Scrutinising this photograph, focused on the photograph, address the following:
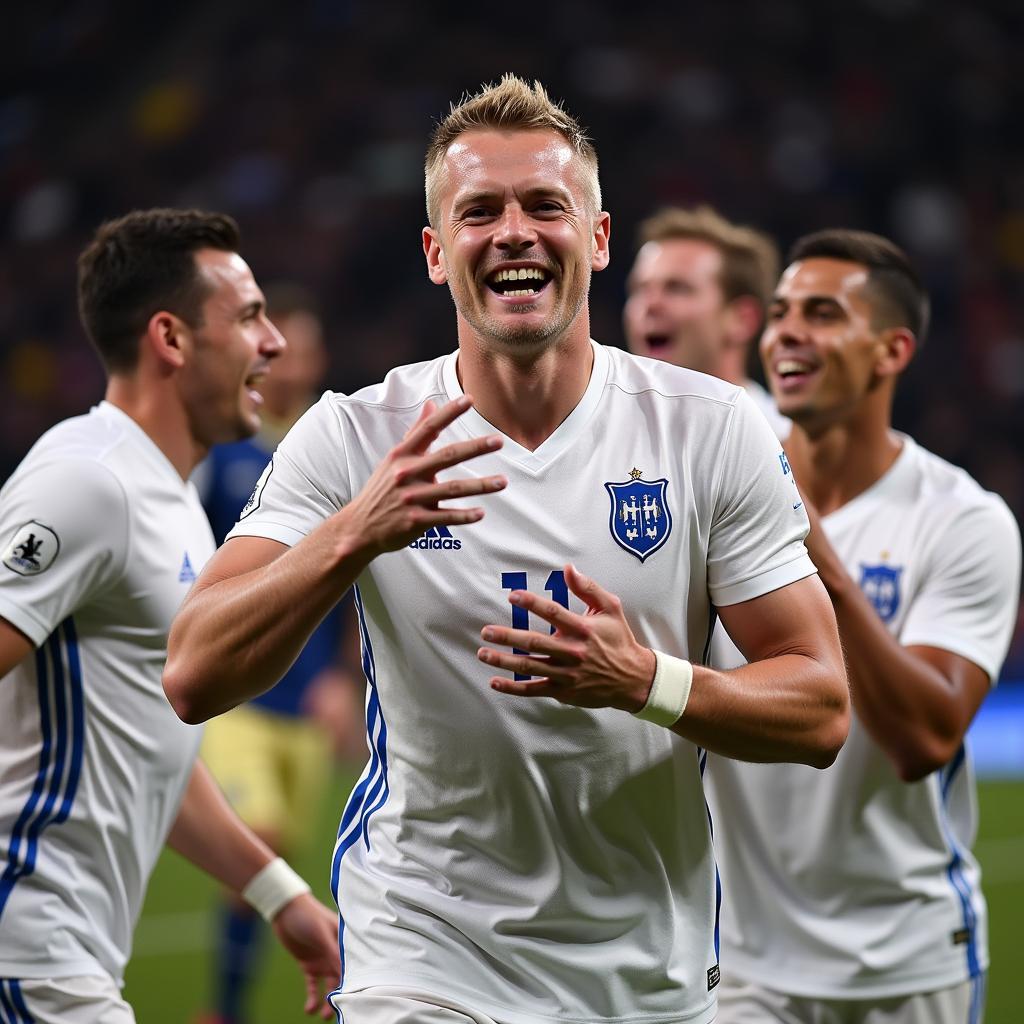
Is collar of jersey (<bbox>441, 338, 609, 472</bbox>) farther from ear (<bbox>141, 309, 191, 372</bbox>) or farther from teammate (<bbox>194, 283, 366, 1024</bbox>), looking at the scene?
teammate (<bbox>194, 283, 366, 1024</bbox>)

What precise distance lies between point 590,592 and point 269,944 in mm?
6957

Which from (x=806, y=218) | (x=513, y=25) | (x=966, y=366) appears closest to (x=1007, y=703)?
(x=966, y=366)

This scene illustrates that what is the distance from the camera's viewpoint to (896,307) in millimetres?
4902

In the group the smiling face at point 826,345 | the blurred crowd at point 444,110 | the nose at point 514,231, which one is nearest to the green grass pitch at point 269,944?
the smiling face at point 826,345

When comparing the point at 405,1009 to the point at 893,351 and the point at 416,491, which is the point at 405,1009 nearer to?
the point at 416,491

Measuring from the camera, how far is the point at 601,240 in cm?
354

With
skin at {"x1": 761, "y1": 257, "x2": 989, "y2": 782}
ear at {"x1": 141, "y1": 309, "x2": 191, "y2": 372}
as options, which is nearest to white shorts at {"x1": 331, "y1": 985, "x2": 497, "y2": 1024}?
skin at {"x1": 761, "y1": 257, "x2": 989, "y2": 782}

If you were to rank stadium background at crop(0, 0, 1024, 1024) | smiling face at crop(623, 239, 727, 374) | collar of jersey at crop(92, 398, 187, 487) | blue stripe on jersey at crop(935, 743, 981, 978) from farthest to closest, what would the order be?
stadium background at crop(0, 0, 1024, 1024), smiling face at crop(623, 239, 727, 374), blue stripe on jersey at crop(935, 743, 981, 978), collar of jersey at crop(92, 398, 187, 487)

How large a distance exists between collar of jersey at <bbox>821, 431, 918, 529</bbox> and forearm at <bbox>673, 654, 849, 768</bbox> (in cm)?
155

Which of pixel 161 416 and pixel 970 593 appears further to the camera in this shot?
pixel 970 593

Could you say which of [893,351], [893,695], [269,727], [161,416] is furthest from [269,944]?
[893,695]

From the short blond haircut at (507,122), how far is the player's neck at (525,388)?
→ 0.31 metres

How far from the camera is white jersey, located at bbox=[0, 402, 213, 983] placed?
363cm

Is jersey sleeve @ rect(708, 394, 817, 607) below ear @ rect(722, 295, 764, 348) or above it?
below
